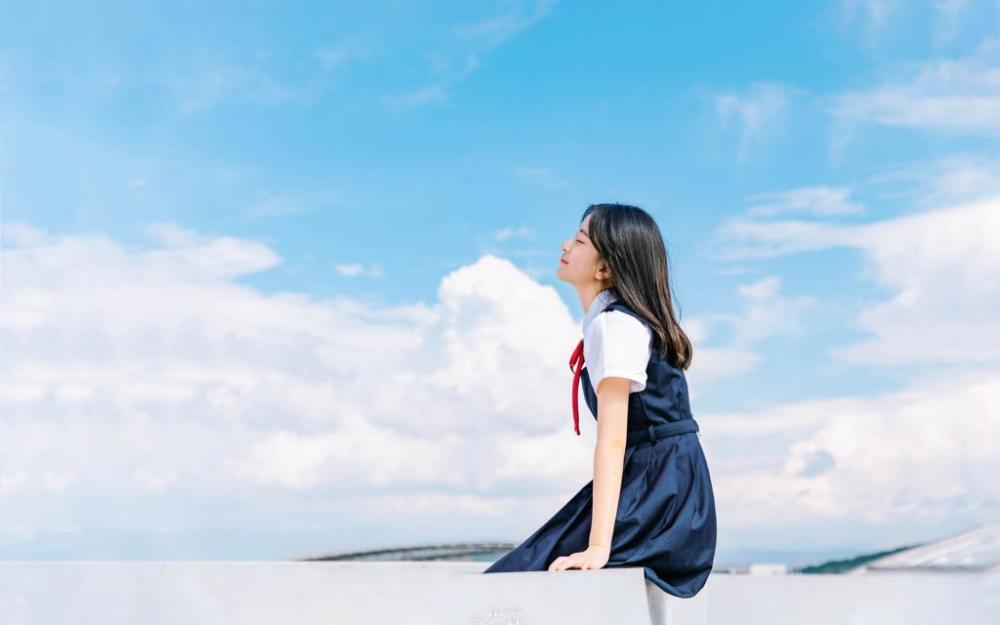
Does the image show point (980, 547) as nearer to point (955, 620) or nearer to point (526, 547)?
point (955, 620)

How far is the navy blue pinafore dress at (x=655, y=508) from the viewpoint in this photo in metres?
2.01

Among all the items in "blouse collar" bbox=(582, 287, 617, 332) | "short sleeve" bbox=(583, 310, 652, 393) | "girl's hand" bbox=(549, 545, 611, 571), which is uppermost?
"blouse collar" bbox=(582, 287, 617, 332)

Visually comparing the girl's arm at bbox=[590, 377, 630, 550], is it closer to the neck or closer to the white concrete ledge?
the white concrete ledge

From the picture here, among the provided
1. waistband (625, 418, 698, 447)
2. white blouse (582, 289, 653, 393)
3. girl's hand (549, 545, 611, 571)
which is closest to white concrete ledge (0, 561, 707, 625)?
girl's hand (549, 545, 611, 571)

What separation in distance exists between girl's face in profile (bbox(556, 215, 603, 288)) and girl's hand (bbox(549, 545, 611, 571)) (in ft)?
1.78

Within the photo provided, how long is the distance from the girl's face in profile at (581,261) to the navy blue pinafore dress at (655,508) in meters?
0.10

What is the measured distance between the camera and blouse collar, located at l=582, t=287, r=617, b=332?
2.11 meters

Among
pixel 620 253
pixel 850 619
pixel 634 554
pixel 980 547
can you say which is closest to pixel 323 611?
pixel 634 554

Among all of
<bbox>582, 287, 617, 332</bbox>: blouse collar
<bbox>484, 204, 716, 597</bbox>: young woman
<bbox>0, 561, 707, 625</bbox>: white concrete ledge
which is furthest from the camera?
<bbox>582, 287, 617, 332</bbox>: blouse collar

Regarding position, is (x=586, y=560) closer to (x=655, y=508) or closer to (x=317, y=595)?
(x=655, y=508)

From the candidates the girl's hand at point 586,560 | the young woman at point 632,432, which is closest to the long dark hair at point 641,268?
the young woman at point 632,432

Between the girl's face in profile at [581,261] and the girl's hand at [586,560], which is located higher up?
the girl's face in profile at [581,261]

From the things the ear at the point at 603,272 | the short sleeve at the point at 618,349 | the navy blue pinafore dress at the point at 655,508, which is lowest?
the navy blue pinafore dress at the point at 655,508

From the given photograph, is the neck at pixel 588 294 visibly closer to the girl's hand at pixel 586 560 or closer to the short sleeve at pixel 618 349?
the short sleeve at pixel 618 349
